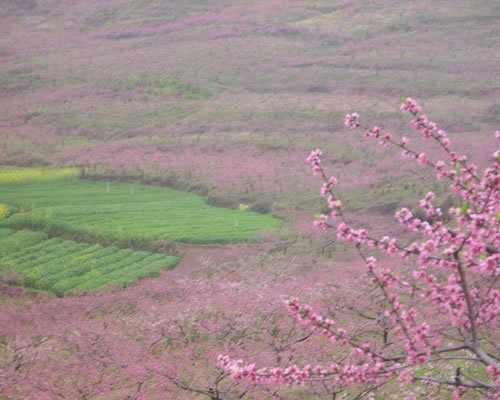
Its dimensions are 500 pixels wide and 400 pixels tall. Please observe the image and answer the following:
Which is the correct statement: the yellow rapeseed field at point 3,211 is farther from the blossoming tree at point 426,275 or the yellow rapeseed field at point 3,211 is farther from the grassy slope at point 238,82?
the blossoming tree at point 426,275

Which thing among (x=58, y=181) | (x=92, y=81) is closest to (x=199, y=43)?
(x=92, y=81)

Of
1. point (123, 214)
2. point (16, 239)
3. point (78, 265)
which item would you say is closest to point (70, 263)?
point (78, 265)

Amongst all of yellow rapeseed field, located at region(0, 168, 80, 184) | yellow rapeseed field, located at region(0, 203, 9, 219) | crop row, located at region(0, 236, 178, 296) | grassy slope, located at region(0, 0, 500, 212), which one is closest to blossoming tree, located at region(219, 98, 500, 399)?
crop row, located at region(0, 236, 178, 296)

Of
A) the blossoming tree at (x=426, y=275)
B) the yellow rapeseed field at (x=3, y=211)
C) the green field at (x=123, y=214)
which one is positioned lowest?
the green field at (x=123, y=214)

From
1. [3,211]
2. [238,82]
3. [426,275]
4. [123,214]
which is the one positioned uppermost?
[426,275]

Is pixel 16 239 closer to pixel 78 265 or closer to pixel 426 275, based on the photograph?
pixel 78 265

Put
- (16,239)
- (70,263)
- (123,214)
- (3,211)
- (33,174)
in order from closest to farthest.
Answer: (70,263), (16,239), (3,211), (123,214), (33,174)

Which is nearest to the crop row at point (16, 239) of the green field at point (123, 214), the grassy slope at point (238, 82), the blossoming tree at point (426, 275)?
the green field at point (123, 214)

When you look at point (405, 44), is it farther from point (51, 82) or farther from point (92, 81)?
point (51, 82)
